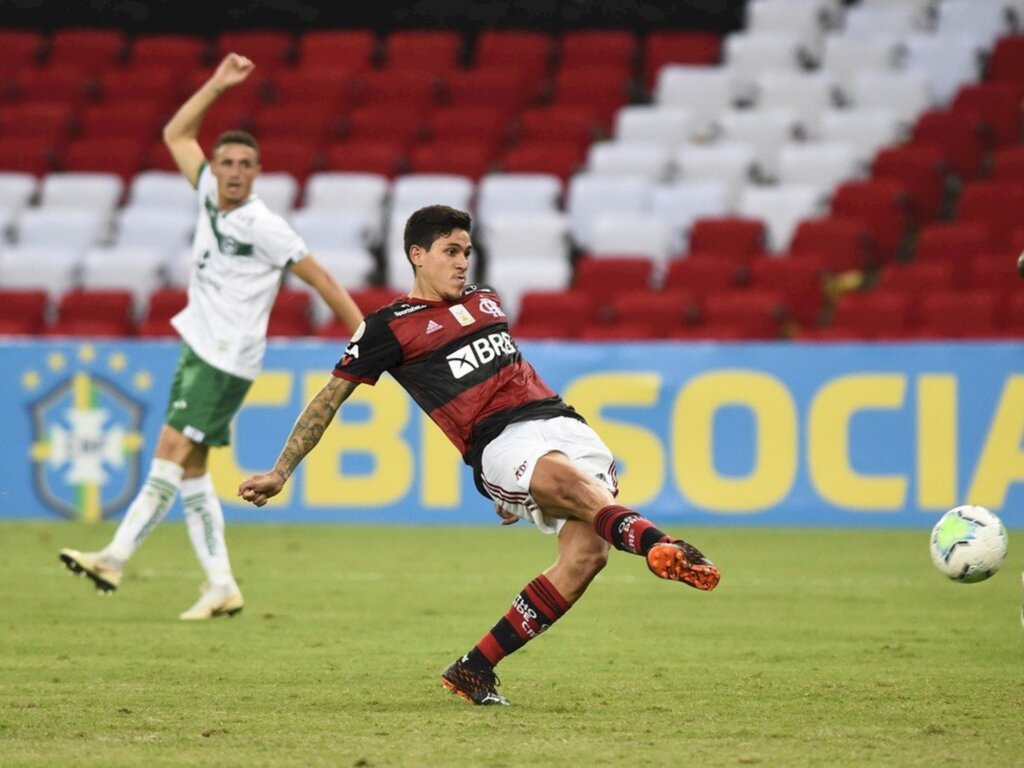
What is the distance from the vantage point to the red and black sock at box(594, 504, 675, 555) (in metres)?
5.61

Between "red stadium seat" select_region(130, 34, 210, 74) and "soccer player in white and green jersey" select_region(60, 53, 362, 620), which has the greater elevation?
"red stadium seat" select_region(130, 34, 210, 74)

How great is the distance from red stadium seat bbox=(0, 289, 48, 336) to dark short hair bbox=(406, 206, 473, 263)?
9.66 meters

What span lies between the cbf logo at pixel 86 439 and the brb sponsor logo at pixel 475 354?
743cm

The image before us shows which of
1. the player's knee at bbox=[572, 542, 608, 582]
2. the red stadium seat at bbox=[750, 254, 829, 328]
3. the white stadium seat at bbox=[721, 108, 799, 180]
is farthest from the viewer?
the white stadium seat at bbox=[721, 108, 799, 180]

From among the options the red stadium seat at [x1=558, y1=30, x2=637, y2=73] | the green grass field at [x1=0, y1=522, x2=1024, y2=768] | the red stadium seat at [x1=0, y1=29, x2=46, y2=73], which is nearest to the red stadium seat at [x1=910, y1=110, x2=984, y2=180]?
the red stadium seat at [x1=558, y1=30, x2=637, y2=73]

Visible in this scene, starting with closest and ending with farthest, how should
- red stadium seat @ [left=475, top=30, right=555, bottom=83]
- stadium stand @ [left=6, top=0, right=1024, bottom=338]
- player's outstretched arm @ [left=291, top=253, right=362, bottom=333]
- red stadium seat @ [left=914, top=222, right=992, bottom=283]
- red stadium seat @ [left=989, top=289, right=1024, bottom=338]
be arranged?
player's outstretched arm @ [left=291, top=253, right=362, bottom=333] → red stadium seat @ [left=989, top=289, right=1024, bottom=338] → red stadium seat @ [left=914, top=222, right=992, bottom=283] → stadium stand @ [left=6, top=0, right=1024, bottom=338] → red stadium seat @ [left=475, top=30, right=555, bottom=83]

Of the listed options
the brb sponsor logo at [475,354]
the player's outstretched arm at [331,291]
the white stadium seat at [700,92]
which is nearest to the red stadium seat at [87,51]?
the white stadium seat at [700,92]

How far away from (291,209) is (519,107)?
10.5 feet

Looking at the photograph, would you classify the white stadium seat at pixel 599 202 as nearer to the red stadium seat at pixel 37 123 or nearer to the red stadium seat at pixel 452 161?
the red stadium seat at pixel 452 161

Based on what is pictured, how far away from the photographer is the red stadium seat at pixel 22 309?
50.3 feet

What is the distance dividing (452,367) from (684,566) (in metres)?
1.44

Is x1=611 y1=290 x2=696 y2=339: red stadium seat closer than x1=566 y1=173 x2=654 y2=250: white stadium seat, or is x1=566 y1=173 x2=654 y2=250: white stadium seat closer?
x1=611 y1=290 x2=696 y2=339: red stadium seat

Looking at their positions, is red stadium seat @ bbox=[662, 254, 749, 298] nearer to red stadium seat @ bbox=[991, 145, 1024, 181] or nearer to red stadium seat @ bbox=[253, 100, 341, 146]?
red stadium seat @ bbox=[991, 145, 1024, 181]

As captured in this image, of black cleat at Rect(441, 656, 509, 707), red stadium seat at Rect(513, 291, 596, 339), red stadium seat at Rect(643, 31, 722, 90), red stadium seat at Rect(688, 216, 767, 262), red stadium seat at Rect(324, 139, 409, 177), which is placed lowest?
black cleat at Rect(441, 656, 509, 707)
